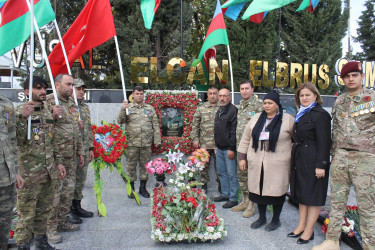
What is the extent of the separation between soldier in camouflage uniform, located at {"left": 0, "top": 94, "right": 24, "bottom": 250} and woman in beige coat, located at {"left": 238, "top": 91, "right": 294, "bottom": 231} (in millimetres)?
2776

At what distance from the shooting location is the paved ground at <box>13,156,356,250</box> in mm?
3567

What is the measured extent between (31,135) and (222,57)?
1339cm

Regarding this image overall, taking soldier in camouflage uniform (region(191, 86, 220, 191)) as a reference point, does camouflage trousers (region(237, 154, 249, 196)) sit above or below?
below

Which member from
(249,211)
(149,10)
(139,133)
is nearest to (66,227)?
(139,133)

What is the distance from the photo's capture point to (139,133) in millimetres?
5480

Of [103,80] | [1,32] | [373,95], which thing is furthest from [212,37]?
[103,80]

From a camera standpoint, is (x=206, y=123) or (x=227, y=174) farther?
(x=206, y=123)

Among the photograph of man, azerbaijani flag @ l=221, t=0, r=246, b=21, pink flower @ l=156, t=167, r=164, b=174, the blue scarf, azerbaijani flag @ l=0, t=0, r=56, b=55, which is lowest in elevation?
pink flower @ l=156, t=167, r=164, b=174

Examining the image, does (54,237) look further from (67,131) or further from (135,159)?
(135,159)

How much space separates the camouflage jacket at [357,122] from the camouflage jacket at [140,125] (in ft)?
10.9

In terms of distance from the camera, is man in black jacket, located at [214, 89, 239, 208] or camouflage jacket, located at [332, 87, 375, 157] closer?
camouflage jacket, located at [332, 87, 375, 157]

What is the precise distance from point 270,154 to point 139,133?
102 inches

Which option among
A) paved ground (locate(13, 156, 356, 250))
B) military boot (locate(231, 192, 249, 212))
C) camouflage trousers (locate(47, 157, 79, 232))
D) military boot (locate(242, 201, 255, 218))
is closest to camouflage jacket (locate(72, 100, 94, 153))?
camouflage trousers (locate(47, 157, 79, 232))

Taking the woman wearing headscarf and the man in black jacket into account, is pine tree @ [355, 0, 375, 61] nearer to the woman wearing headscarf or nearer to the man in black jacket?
the man in black jacket
